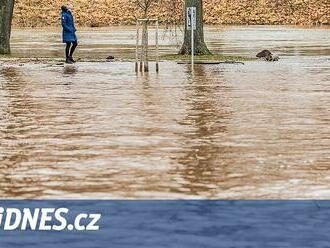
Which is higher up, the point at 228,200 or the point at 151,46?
the point at 228,200

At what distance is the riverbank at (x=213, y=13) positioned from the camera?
3179 inches

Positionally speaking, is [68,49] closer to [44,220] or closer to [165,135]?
[165,135]

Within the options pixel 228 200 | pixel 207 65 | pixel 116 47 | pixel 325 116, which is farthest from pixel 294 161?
pixel 116 47

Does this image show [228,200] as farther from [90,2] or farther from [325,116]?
[90,2]

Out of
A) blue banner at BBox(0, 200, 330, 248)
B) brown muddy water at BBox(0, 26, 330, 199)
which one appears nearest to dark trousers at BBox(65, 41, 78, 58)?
brown muddy water at BBox(0, 26, 330, 199)

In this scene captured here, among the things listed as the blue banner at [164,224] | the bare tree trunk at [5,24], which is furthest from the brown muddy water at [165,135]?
the bare tree trunk at [5,24]

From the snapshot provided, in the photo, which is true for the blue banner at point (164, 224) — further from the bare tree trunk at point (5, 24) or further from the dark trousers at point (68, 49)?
the bare tree trunk at point (5, 24)

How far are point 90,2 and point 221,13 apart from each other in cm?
1128

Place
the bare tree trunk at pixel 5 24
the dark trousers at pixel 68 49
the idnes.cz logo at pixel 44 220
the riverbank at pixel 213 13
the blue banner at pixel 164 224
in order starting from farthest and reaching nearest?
1. the riverbank at pixel 213 13
2. the bare tree trunk at pixel 5 24
3. the dark trousers at pixel 68 49
4. the idnes.cz logo at pixel 44 220
5. the blue banner at pixel 164 224

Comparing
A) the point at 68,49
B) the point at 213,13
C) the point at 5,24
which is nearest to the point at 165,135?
the point at 68,49

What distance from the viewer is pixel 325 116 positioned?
53.9 feet

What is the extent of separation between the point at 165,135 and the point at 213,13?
69651 mm

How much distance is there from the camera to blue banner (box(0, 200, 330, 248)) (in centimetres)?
786

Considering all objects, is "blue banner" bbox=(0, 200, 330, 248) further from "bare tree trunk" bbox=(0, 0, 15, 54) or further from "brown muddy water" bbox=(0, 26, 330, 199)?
"bare tree trunk" bbox=(0, 0, 15, 54)
